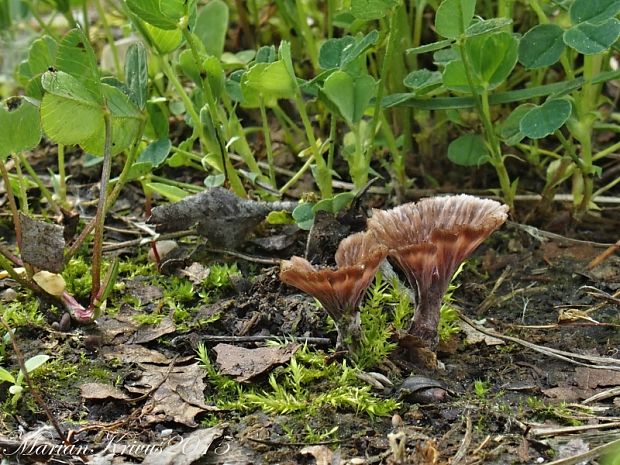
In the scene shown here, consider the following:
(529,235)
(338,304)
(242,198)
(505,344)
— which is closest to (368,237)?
(338,304)

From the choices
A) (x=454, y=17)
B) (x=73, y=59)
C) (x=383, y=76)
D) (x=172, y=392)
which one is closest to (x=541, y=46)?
(x=454, y=17)

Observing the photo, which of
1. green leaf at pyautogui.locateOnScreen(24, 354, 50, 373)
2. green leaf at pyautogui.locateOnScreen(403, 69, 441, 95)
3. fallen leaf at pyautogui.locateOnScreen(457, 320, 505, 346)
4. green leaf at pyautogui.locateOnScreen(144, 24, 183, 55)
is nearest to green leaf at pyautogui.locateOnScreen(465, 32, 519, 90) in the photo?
green leaf at pyautogui.locateOnScreen(403, 69, 441, 95)

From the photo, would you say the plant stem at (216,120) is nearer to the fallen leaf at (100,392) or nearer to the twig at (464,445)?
the fallen leaf at (100,392)

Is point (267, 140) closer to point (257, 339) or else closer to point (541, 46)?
point (257, 339)

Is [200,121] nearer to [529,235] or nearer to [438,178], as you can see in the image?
[438,178]

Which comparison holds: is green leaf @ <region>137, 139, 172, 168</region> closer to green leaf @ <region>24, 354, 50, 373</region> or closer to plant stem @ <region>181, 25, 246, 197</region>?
plant stem @ <region>181, 25, 246, 197</region>
